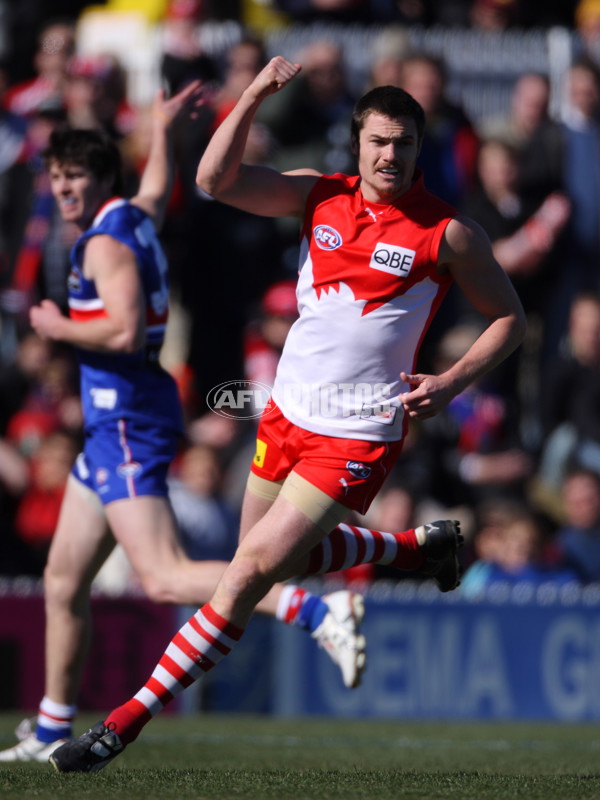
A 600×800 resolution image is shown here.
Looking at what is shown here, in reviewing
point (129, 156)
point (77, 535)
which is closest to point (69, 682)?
point (77, 535)

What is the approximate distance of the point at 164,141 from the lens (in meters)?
7.49

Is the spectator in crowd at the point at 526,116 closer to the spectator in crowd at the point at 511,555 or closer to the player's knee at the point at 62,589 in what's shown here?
the spectator in crowd at the point at 511,555

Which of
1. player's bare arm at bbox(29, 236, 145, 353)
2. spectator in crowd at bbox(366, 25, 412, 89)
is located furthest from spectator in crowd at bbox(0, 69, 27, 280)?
player's bare arm at bbox(29, 236, 145, 353)

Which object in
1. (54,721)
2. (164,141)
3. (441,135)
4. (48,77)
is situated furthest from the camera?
(441,135)

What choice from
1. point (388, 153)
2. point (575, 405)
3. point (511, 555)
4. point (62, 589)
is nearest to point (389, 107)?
point (388, 153)

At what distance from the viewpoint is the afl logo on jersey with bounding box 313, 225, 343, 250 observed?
18.7 ft

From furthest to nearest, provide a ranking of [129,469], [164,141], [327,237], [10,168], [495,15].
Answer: [495,15]
[10,168]
[164,141]
[129,469]
[327,237]

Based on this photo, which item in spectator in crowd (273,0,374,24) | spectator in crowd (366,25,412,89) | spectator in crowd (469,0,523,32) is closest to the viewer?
spectator in crowd (366,25,412,89)

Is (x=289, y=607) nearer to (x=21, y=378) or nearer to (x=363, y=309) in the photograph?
(x=363, y=309)

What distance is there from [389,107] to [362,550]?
189 centimetres

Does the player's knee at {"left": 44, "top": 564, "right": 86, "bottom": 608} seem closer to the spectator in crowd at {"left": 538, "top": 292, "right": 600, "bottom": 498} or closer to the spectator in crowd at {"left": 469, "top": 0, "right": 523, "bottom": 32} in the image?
the spectator in crowd at {"left": 538, "top": 292, "right": 600, "bottom": 498}

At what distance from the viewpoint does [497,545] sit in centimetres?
1052

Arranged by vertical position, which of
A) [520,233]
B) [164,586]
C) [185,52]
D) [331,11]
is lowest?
[164,586]

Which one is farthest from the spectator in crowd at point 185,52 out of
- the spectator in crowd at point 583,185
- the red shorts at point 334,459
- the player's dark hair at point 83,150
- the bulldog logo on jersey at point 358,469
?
the bulldog logo on jersey at point 358,469
